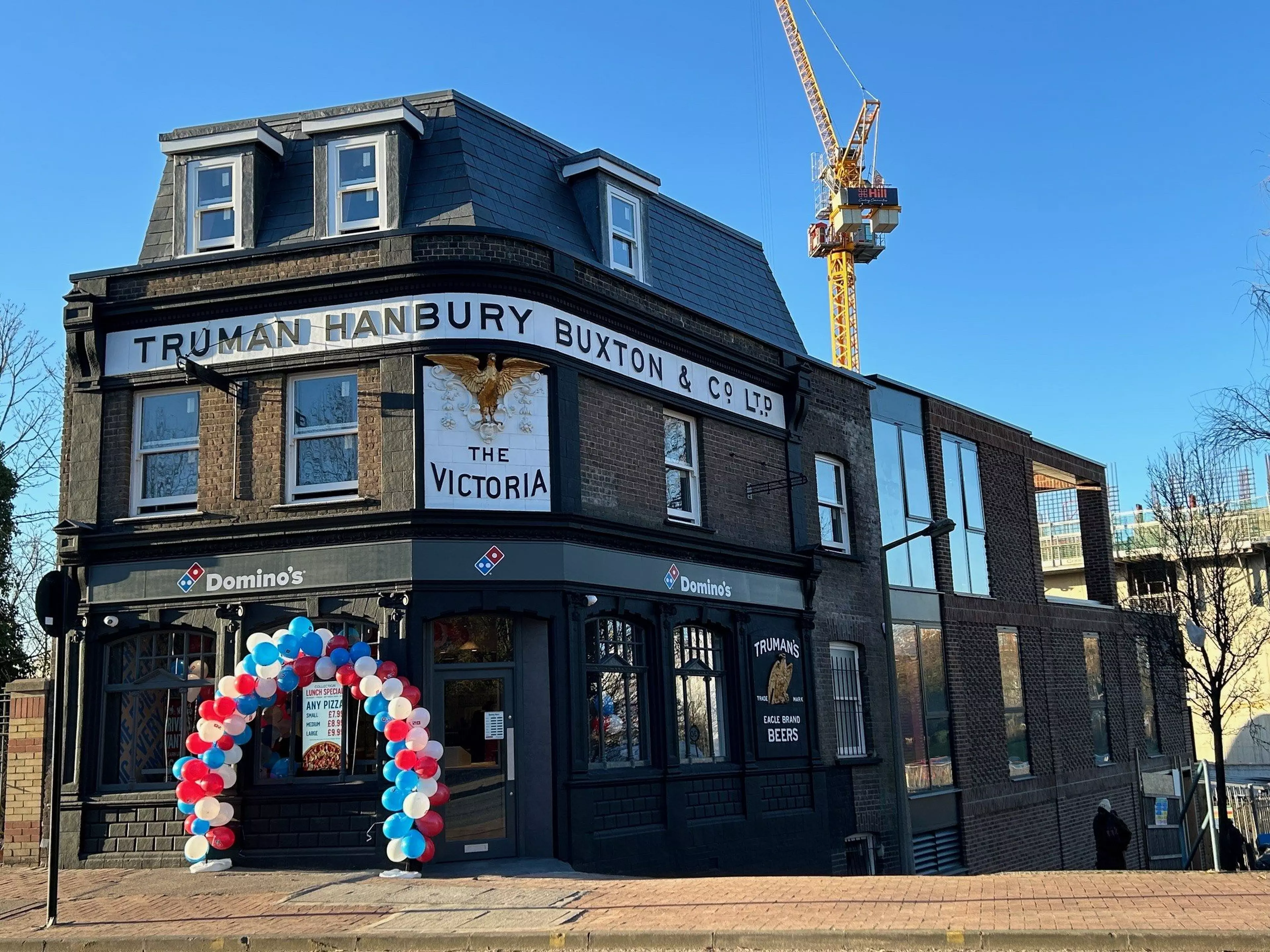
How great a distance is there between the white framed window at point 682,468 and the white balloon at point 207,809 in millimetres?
7423

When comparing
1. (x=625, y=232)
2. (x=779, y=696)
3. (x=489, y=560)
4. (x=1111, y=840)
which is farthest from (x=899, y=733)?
(x=625, y=232)

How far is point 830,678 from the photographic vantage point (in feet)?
67.6

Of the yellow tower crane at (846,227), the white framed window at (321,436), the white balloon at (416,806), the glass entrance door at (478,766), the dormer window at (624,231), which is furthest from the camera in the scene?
the yellow tower crane at (846,227)

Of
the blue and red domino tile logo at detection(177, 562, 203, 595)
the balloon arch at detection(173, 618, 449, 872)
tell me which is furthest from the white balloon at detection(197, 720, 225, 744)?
the blue and red domino tile logo at detection(177, 562, 203, 595)

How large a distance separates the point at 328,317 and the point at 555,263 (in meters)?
3.01

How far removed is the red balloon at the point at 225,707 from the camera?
1405 cm

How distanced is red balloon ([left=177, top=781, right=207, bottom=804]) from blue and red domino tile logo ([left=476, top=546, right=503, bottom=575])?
4054mm

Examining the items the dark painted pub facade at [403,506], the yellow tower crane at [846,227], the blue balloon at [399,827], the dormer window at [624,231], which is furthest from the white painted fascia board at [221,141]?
the yellow tower crane at [846,227]

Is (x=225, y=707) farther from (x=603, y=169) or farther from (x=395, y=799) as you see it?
(x=603, y=169)

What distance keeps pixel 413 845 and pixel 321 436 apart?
526cm

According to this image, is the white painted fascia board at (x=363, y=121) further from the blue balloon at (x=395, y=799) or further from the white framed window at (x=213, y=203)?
the blue balloon at (x=395, y=799)

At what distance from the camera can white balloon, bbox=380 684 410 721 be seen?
45.1 ft

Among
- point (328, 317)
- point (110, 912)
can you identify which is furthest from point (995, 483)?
point (110, 912)

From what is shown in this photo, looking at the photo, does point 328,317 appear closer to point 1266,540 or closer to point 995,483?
point 995,483
